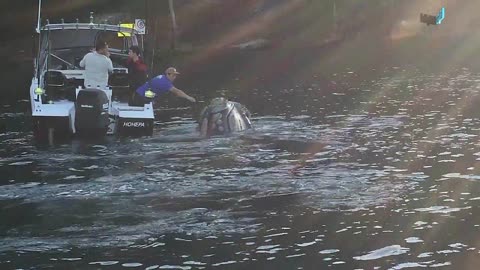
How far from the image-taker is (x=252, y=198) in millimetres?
12250

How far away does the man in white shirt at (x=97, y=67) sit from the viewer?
18.3 metres

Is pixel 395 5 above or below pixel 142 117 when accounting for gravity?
above

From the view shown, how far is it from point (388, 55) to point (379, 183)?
38094 mm


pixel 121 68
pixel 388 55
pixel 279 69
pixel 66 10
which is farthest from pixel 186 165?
pixel 66 10

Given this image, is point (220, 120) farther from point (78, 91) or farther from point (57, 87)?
point (57, 87)

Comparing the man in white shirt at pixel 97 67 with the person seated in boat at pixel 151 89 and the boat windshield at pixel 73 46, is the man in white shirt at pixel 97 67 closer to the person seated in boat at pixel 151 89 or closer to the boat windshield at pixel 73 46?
the person seated in boat at pixel 151 89

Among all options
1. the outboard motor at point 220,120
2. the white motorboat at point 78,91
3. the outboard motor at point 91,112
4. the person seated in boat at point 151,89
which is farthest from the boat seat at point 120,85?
the outboard motor at point 91,112

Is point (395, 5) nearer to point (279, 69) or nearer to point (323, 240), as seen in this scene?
point (279, 69)

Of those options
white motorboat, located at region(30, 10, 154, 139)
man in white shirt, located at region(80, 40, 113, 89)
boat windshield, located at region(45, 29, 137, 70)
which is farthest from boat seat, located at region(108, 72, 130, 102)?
boat windshield, located at region(45, 29, 137, 70)

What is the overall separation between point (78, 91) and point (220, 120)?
135 inches

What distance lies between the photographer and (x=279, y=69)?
41.2m

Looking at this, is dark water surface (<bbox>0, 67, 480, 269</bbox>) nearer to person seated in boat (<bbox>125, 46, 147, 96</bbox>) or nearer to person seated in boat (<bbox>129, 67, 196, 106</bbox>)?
person seated in boat (<bbox>129, 67, 196, 106</bbox>)

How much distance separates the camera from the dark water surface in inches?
381

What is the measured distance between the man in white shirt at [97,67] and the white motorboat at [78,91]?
117 mm
